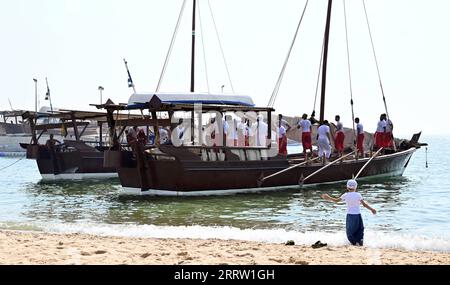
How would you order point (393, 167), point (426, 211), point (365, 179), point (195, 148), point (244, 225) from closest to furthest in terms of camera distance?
point (244, 225)
point (426, 211)
point (195, 148)
point (365, 179)
point (393, 167)

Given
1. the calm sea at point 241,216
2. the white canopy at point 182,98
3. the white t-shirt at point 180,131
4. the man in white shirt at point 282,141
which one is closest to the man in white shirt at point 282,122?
the man in white shirt at point 282,141

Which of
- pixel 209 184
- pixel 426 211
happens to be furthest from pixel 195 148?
pixel 426 211

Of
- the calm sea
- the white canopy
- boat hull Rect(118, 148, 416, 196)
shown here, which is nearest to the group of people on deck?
boat hull Rect(118, 148, 416, 196)

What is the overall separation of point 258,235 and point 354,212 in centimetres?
248

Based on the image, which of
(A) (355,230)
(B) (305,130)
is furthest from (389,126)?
(A) (355,230)

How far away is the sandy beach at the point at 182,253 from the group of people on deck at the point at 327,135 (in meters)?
13.5

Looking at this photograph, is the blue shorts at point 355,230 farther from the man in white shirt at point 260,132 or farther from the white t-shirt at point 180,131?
the man in white shirt at point 260,132

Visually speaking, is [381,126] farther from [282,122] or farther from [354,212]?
[354,212]

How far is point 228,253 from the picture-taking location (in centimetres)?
866

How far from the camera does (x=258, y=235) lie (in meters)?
11.6

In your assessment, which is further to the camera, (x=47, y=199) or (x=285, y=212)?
(x=47, y=199)

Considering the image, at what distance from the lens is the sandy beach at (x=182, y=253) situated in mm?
7965
